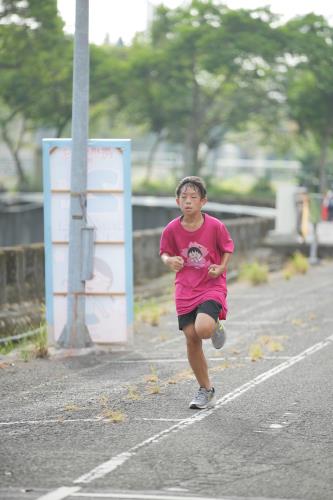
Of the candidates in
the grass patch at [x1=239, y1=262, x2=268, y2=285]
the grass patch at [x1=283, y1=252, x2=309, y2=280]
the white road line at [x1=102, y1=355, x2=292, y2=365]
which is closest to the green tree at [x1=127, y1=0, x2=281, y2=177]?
the grass patch at [x1=283, y1=252, x2=309, y2=280]

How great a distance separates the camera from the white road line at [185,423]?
7035 mm

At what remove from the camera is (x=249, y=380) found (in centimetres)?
1059

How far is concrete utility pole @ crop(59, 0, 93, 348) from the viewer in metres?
12.8

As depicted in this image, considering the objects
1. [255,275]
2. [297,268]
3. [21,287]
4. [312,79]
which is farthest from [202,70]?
[21,287]

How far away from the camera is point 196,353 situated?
9.17 metres

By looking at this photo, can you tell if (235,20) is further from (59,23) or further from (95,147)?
(95,147)

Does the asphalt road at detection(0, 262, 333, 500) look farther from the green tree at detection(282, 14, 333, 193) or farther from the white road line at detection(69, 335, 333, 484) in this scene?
the green tree at detection(282, 14, 333, 193)

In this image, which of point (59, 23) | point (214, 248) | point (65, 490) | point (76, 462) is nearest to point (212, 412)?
point (214, 248)

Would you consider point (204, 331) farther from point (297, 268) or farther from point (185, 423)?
point (297, 268)

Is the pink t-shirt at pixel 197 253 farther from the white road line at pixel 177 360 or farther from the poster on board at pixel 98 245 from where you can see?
the poster on board at pixel 98 245

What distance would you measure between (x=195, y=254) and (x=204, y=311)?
1.39ft

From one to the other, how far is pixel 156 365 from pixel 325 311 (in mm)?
5056

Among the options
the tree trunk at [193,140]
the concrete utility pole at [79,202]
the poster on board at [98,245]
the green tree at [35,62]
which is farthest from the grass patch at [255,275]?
the tree trunk at [193,140]

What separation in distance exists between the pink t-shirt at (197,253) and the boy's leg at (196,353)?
154mm
